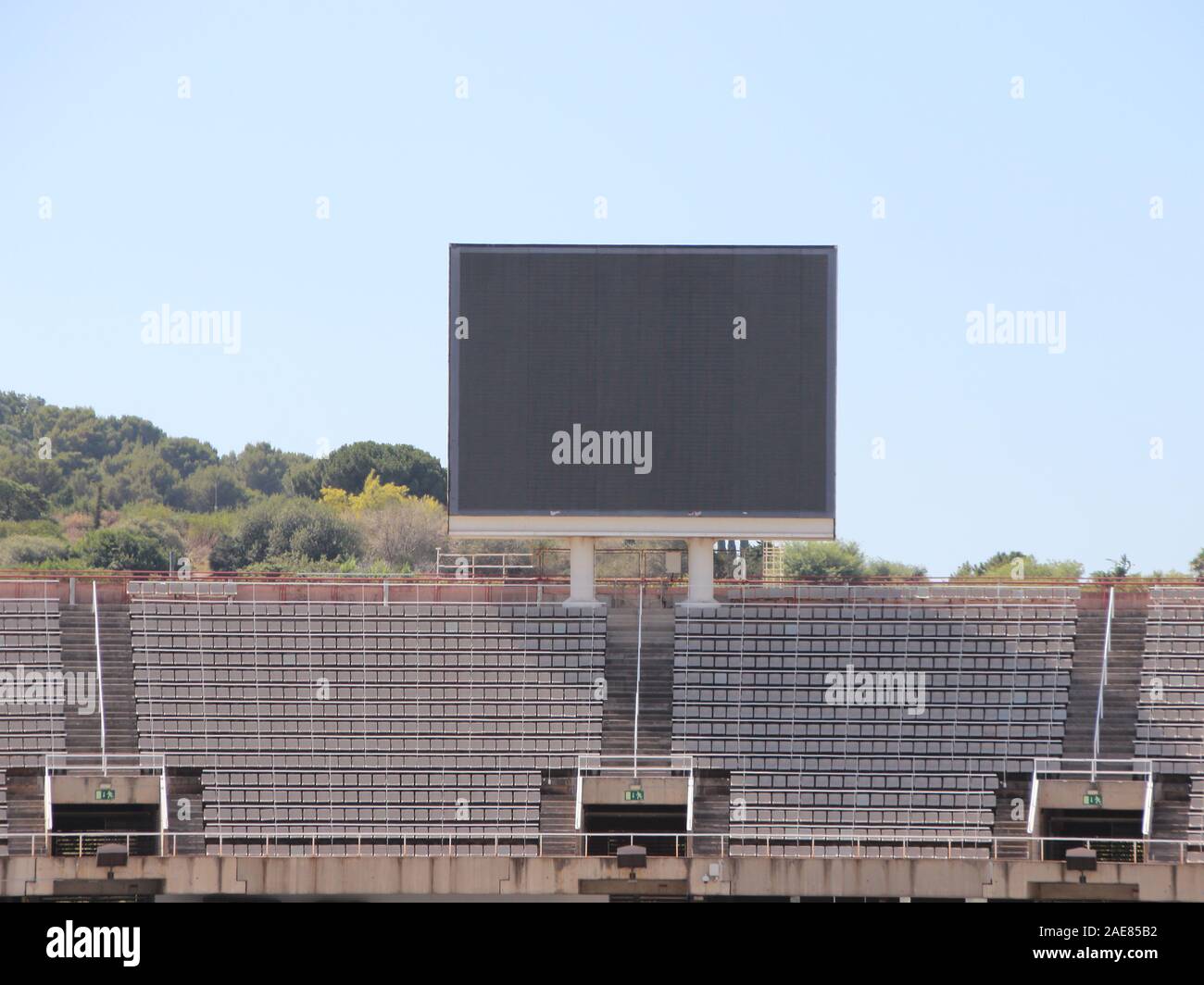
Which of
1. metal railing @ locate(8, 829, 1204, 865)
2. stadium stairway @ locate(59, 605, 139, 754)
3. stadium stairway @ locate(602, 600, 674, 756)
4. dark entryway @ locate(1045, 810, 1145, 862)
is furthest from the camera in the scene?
stadium stairway @ locate(602, 600, 674, 756)

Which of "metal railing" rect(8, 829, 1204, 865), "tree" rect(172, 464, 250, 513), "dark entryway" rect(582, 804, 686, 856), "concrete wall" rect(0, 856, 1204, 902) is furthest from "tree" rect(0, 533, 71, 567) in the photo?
"dark entryway" rect(582, 804, 686, 856)

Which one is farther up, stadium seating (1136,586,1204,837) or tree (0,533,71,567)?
tree (0,533,71,567)

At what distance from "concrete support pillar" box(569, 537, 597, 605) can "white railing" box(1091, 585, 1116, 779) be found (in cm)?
→ 985

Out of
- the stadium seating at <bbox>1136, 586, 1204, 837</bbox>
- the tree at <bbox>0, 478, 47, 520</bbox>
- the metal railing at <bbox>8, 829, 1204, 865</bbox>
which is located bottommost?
the metal railing at <bbox>8, 829, 1204, 865</bbox>

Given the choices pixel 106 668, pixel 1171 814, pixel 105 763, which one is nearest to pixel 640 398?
pixel 106 668

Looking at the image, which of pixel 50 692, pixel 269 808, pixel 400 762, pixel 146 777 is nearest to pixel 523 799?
pixel 400 762

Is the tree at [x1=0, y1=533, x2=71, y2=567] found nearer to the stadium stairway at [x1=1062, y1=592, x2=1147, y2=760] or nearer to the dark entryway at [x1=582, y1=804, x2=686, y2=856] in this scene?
the dark entryway at [x1=582, y1=804, x2=686, y2=856]

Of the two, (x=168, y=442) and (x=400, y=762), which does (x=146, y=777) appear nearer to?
(x=400, y=762)

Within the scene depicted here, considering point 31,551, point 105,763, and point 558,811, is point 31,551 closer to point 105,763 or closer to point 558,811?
point 105,763

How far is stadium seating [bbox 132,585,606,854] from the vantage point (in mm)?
30656

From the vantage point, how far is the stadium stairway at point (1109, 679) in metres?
31.7

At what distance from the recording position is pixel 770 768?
103 feet

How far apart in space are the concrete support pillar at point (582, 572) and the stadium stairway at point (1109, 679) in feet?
31.0
